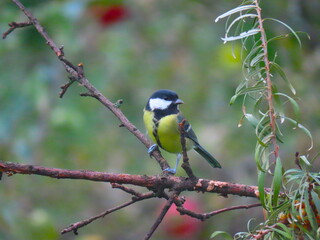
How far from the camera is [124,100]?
9.90 ft

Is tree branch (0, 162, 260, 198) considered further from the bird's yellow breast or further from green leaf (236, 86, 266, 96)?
the bird's yellow breast

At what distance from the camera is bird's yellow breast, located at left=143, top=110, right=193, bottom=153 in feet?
6.51

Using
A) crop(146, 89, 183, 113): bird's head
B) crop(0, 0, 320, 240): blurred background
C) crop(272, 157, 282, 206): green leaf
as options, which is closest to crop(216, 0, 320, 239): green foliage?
crop(272, 157, 282, 206): green leaf

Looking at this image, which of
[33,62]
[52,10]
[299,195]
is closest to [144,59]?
[33,62]

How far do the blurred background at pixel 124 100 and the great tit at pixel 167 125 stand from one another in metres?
0.40

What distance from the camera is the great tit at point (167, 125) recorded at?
78.3 inches

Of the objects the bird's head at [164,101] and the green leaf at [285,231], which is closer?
the green leaf at [285,231]

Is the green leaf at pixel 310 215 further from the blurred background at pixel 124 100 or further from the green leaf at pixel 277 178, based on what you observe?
the blurred background at pixel 124 100

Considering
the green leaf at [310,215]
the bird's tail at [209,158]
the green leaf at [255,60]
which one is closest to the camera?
the green leaf at [310,215]

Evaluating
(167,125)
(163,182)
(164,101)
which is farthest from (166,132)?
(163,182)

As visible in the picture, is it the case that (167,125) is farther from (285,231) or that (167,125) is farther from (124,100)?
(285,231)

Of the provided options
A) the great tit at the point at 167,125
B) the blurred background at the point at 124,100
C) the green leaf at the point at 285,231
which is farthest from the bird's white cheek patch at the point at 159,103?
the green leaf at the point at 285,231

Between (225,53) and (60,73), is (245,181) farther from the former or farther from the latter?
(60,73)

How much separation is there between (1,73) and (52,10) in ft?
1.70
